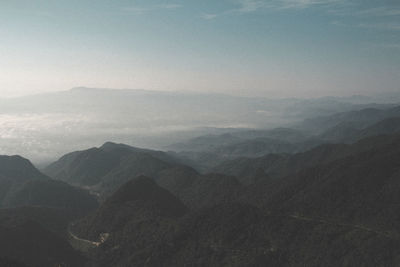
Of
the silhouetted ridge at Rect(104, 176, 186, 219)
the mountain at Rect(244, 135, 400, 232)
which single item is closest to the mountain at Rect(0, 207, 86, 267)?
the silhouetted ridge at Rect(104, 176, 186, 219)

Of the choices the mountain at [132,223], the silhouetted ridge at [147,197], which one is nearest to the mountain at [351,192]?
the silhouetted ridge at [147,197]

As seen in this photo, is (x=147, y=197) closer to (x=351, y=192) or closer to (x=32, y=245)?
(x=32, y=245)

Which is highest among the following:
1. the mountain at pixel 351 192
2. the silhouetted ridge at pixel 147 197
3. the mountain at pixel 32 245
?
the mountain at pixel 351 192

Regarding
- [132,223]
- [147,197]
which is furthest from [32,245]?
[147,197]

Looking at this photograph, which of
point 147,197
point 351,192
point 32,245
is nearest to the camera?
point 351,192

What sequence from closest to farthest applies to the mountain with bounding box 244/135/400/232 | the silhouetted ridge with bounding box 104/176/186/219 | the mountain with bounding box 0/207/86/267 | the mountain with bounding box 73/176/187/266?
1. the mountain with bounding box 244/135/400/232
2. the mountain with bounding box 0/207/86/267
3. the mountain with bounding box 73/176/187/266
4. the silhouetted ridge with bounding box 104/176/186/219

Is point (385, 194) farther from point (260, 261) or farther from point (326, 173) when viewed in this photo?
point (260, 261)

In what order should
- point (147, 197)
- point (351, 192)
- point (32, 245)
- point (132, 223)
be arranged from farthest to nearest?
point (147, 197), point (132, 223), point (32, 245), point (351, 192)

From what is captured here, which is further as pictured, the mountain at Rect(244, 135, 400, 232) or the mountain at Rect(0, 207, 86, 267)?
the mountain at Rect(0, 207, 86, 267)

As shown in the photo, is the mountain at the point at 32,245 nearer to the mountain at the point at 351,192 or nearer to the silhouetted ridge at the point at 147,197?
the silhouetted ridge at the point at 147,197

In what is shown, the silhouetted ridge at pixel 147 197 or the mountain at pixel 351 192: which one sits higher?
the mountain at pixel 351 192

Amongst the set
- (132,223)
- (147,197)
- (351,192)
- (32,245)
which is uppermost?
(351,192)

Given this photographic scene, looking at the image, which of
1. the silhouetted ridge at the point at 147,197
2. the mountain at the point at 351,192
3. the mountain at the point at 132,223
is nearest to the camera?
the mountain at the point at 351,192

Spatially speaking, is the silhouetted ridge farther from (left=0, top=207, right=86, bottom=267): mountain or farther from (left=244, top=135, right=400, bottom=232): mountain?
(left=244, top=135, right=400, bottom=232): mountain
